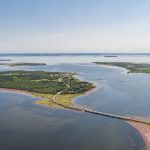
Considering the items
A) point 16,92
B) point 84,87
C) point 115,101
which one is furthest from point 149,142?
point 16,92

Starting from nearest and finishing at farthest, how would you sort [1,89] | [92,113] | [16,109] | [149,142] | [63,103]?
[149,142], [92,113], [16,109], [63,103], [1,89]

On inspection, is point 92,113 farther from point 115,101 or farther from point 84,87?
point 84,87

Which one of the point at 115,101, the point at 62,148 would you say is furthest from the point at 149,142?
the point at 115,101

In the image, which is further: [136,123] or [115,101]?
Answer: [115,101]

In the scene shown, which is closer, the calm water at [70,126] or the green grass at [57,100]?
the calm water at [70,126]

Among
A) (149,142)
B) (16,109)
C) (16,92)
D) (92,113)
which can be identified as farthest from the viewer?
(16,92)

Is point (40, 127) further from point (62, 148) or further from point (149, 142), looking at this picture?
point (149, 142)

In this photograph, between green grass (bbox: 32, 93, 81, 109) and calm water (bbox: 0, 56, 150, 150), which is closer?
calm water (bbox: 0, 56, 150, 150)

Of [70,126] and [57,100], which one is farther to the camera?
[57,100]

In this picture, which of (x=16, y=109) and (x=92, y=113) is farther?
(x=16, y=109)
